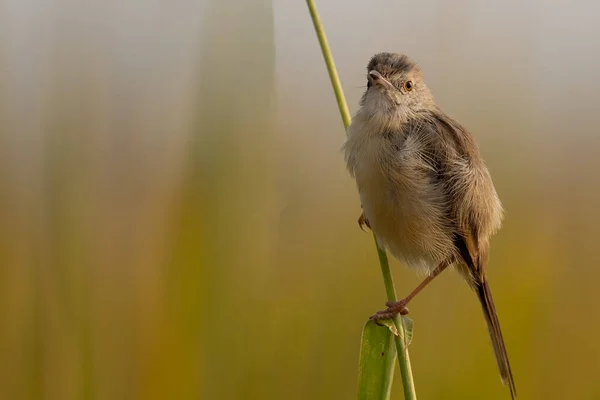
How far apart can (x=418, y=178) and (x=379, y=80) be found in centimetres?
24

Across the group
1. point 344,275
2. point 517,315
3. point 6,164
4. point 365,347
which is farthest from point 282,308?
point 6,164

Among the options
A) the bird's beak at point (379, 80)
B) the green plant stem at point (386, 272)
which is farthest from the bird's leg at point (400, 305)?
the bird's beak at point (379, 80)

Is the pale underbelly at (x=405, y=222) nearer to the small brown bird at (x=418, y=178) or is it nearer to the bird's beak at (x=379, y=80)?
the small brown bird at (x=418, y=178)

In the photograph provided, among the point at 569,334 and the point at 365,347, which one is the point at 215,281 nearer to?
the point at 365,347

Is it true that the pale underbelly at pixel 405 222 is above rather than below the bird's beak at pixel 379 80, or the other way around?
below

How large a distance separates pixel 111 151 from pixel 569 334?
143 cm

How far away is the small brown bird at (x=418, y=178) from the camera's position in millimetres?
1386

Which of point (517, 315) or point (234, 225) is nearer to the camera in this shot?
point (234, 225)

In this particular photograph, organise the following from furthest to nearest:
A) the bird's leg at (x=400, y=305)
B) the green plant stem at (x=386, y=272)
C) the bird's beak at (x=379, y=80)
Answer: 1. the bird's beak at (x=379, y=80)
2. the bird's leg at (x=400, y=305)
3. the green plant stem at (x=386, y=272)

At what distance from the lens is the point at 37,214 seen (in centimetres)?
154

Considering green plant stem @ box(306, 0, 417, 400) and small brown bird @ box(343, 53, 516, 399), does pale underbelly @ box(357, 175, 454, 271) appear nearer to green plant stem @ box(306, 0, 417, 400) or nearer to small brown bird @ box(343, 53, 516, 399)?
small brown bird @ box(343, 53, 516, 399)

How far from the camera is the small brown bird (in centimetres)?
139

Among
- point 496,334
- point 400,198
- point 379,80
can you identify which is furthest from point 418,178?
point 496,334

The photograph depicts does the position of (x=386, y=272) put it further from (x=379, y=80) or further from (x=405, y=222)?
(x=379, y=80)
